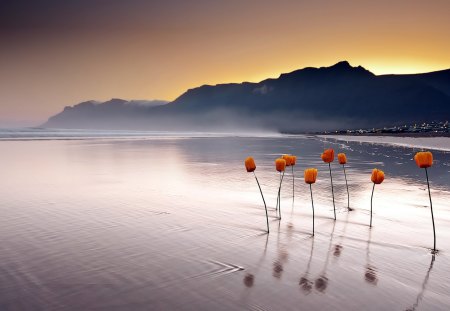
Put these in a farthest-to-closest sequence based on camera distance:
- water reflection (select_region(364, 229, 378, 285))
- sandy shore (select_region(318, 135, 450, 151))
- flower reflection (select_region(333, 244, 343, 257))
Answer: sandy shore (select_region(318, 135, 450, 151)), flower reflection (select_region(333, 244, 343, 257)), water reflection (select_region(364, 229, 378, 285))

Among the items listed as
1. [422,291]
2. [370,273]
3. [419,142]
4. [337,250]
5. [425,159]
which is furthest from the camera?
[419,142]

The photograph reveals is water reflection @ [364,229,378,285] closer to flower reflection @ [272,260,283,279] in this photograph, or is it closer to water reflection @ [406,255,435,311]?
water reflection @ [406,255,435,311]

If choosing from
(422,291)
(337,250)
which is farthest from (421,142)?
(422,291)

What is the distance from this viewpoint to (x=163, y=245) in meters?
5.29

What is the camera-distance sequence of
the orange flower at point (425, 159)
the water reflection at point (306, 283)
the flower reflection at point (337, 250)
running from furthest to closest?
1. the orange flower at point (425, 159)
2. the flower reflection at point (337, 250)
3. the water reflection at point (306, 283)

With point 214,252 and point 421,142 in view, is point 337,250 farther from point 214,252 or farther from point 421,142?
A: point 421,142

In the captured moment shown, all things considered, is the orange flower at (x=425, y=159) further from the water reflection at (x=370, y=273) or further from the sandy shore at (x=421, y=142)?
the sandy shore at (x=421, y=142)

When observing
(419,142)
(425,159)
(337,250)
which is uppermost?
(425,159)

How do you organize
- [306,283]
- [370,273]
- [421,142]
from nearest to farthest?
[306,283] → [370,273] → [421,142]

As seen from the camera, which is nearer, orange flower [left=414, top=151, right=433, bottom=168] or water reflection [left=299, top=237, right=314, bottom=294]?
water reflection [left=299, top=237, right=314, bottom=294]

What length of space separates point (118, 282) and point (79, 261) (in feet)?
2.82

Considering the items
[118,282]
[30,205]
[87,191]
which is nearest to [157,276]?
[118,282]

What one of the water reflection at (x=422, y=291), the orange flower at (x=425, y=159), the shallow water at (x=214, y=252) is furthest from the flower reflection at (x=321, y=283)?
the orange flower at (x=425, y=159)

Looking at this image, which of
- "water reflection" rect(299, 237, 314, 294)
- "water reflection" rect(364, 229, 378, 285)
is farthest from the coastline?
"water reflection" rect(299, 237, 314, 294)
